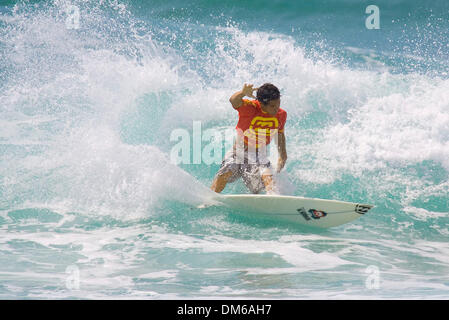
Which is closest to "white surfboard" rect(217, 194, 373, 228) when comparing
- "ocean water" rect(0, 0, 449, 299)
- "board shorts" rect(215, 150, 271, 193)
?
"ocean water" rect(0, 0, 449, 299)

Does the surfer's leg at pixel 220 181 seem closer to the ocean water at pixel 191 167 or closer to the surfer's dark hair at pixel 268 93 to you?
the ocean water at pixel 191 167

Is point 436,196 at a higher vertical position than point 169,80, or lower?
lower

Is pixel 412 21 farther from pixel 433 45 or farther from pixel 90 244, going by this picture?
pixel 90 244

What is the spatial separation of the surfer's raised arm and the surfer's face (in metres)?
0.18

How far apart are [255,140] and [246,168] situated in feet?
1.32

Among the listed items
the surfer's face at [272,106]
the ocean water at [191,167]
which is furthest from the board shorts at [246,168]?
the surfer's face at [272,106]

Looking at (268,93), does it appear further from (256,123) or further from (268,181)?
(268,181)

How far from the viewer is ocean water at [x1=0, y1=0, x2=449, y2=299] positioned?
4383 mm

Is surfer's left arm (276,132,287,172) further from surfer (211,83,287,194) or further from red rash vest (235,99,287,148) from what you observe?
red rash vest (235,99,287,148)

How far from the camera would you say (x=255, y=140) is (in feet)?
20.4

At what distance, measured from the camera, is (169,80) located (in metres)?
11.0
